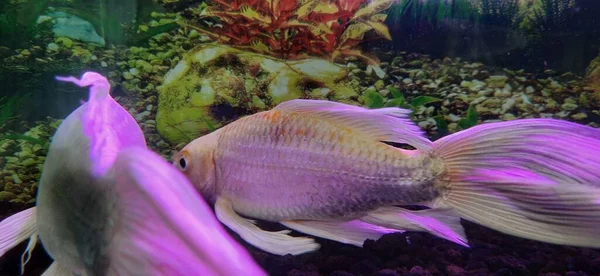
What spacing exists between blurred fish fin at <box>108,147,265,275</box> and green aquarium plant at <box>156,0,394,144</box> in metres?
0.87

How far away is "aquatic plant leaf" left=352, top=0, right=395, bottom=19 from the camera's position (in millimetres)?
1112

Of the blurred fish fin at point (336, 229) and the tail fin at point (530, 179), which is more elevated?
the tail fin at point (530, 179)

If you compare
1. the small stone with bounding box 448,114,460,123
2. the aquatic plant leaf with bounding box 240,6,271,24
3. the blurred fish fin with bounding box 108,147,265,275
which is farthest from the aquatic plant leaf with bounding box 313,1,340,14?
the blurred fish fin with bounding box 108,147,265,275

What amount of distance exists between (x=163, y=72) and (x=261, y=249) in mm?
526

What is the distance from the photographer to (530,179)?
83 centimetres

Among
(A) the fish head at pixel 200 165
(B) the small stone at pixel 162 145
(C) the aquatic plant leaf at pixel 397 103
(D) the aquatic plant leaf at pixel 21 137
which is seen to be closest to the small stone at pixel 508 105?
(C) the aquatic plant leaf at pixel 397 103

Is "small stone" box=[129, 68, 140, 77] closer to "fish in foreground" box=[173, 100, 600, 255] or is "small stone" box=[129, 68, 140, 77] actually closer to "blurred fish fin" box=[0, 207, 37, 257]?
"fish in foreground" box=[173, 100, 600, 255]

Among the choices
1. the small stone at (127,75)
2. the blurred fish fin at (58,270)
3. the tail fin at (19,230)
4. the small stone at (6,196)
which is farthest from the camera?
the small stone at (6,196)

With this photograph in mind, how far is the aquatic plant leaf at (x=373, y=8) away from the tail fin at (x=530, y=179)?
0.41 metres

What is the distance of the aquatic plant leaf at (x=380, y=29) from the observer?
1135 millimetres

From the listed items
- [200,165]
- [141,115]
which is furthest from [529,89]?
[141,115]

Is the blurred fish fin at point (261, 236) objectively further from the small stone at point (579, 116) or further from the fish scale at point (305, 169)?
the small stone at point (579, 116)

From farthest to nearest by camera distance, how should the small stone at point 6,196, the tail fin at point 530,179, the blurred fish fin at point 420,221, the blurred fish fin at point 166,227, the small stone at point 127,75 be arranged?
the small stone at point 6,196, the small stone at point 127,75, the blurred fish fin at point 420,221, the tail fin at point 530,179, the blurred fish fin at point 166,227

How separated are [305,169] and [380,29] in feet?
1.42
